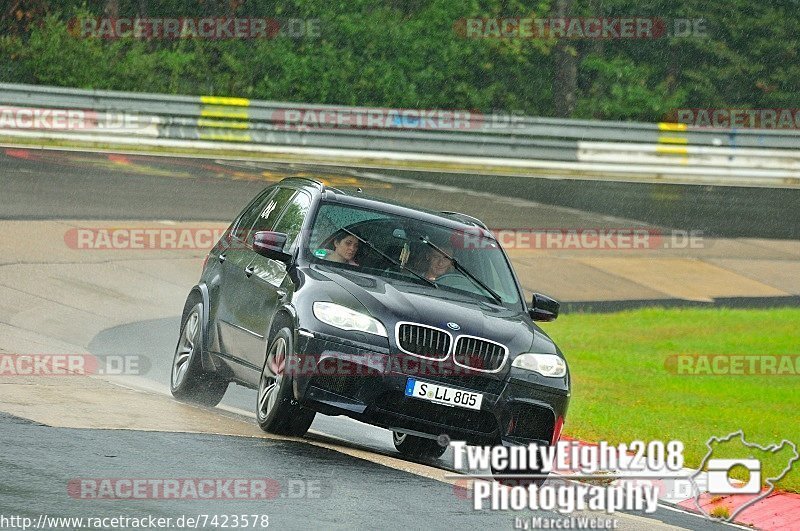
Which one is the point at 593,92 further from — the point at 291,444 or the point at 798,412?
the point at 291,444

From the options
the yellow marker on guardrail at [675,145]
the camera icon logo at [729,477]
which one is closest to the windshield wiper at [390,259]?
the camera icon logo at [729,477]

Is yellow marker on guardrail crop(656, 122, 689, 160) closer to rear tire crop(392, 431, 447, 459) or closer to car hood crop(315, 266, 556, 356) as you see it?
rear tire crop(392, 431, 447, 459)

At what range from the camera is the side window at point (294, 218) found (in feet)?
33.2

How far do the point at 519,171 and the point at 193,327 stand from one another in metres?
20.1

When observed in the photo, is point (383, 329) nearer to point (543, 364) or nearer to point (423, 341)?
point (423, 341)

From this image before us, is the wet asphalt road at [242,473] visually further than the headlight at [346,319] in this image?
No

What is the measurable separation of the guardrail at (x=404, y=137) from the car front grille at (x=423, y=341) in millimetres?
19189

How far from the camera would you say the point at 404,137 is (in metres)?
29.8

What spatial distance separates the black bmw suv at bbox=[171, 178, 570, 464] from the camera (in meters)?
8.77

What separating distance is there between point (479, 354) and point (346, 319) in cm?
87

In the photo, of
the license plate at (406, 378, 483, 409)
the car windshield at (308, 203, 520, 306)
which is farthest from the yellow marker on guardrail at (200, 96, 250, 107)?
the license plate at (406, 378, 483, 409)

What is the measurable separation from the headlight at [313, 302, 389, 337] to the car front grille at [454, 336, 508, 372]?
50cm

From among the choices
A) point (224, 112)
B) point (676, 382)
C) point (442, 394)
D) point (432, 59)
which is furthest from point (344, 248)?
point (432, 59)

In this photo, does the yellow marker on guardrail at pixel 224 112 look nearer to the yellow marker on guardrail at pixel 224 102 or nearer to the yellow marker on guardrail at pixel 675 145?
the yellow marker on guardrail at pixel 224 102
